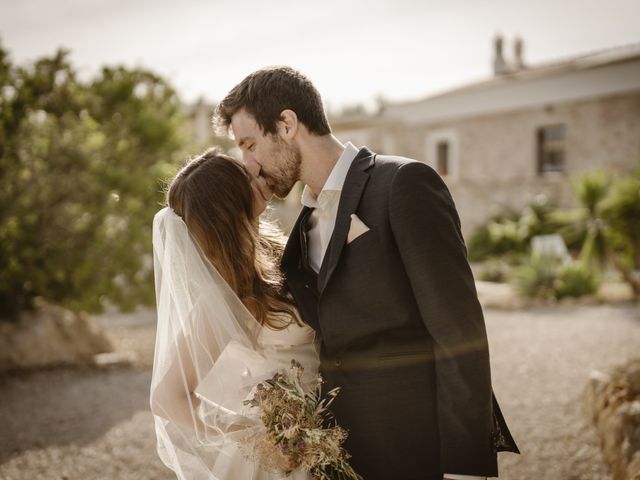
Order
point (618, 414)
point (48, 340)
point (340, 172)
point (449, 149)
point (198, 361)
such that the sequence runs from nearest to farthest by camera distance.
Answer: point (198, 361), point (340, 172), point (618, 414), point (48, 340), point (449, 149)

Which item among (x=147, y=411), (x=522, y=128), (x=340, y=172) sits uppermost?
(x=340, y=172)

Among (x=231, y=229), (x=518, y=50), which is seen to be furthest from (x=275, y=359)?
(x=518, y=50)

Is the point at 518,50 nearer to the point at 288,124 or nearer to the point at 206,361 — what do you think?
the point at 288,124

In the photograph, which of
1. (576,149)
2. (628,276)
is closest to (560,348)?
(628,276)

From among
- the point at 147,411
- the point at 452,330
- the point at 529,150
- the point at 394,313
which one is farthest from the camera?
the point at 529,150

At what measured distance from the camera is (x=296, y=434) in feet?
6.57

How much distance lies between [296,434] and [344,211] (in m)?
0.79

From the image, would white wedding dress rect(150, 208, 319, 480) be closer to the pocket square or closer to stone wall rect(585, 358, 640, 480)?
the pocket square

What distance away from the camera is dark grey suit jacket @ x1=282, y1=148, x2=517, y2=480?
1885 mm

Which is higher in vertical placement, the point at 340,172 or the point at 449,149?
the point at 340,172

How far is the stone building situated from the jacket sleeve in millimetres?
15073

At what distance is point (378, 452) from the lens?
83.1 inches

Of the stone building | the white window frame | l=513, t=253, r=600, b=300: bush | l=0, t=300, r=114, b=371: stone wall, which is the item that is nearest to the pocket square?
l=0, t=300, r=114, b=371: stone wall

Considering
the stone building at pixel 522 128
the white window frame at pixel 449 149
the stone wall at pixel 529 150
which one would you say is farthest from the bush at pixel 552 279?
the white window frame at pixel 449 149
